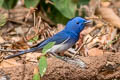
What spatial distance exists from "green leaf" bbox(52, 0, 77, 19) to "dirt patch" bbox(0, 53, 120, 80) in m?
1.96

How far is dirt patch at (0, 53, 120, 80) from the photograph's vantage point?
402cm

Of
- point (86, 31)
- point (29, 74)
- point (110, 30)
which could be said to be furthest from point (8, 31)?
point (29, 74)

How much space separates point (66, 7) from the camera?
6.22m

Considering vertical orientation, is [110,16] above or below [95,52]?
above

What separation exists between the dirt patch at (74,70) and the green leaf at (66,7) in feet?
6.43

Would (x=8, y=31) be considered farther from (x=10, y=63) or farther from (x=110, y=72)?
(x=110, y=72)

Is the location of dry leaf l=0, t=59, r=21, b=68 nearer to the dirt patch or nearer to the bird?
the bird

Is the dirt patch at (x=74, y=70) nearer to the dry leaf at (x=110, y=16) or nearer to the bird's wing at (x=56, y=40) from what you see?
the bird's wing at (x=56, y=40)

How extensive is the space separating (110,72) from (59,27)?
2338mm

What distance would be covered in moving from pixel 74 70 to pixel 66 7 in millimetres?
2215

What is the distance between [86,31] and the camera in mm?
6438

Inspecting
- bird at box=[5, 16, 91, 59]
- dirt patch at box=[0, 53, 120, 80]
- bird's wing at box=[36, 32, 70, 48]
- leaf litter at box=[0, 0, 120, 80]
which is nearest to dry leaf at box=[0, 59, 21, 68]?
leaf litter at box=[0, 0, 120, 80]

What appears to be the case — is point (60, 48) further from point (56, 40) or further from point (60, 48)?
point (56, 40)

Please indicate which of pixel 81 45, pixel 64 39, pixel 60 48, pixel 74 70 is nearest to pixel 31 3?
pixel 64 39
